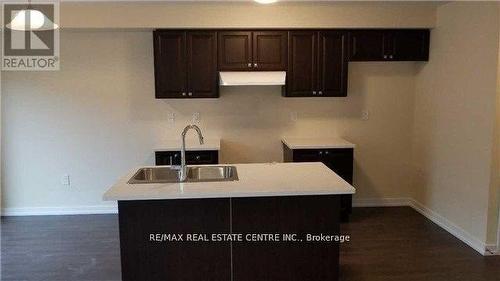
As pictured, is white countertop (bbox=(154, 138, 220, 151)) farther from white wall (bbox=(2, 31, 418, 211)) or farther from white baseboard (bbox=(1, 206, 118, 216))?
white baseboard (bbox=(1, 206, 118, 216))

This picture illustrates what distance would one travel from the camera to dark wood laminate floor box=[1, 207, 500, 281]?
11.0 ft

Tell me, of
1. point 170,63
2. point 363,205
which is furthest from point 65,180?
point 363,205

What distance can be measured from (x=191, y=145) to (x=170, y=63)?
0.96 metres

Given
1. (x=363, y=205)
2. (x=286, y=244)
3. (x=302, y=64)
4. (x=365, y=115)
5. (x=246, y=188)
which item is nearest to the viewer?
(x=246, y=188)

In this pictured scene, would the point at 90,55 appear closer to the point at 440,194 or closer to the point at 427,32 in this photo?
the point at 427,32

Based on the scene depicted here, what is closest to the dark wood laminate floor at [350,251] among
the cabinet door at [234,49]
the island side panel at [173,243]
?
the island side panel at [173,243]

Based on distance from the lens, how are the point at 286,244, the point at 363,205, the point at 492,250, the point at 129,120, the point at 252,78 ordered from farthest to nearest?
1. the point at 363,205
2. the point at 129,120
3. the point at 252,78
4. the point at 492,250
5. the point at 286,244

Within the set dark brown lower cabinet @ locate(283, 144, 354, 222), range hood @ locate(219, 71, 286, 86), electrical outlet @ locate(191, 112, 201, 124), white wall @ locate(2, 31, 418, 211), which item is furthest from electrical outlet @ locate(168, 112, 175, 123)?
dark brown lower cabinet @ locate(283, 144, 354, 222)

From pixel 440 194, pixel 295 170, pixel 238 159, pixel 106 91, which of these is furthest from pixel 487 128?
pixel 106 91

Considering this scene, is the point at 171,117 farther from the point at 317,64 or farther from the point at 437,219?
the point at 437,219

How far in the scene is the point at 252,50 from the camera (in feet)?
15.2

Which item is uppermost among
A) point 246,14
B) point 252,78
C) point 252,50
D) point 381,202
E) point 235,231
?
point 246,14

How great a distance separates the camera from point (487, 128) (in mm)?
3723

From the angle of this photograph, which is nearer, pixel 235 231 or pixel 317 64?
pixel 235 231
